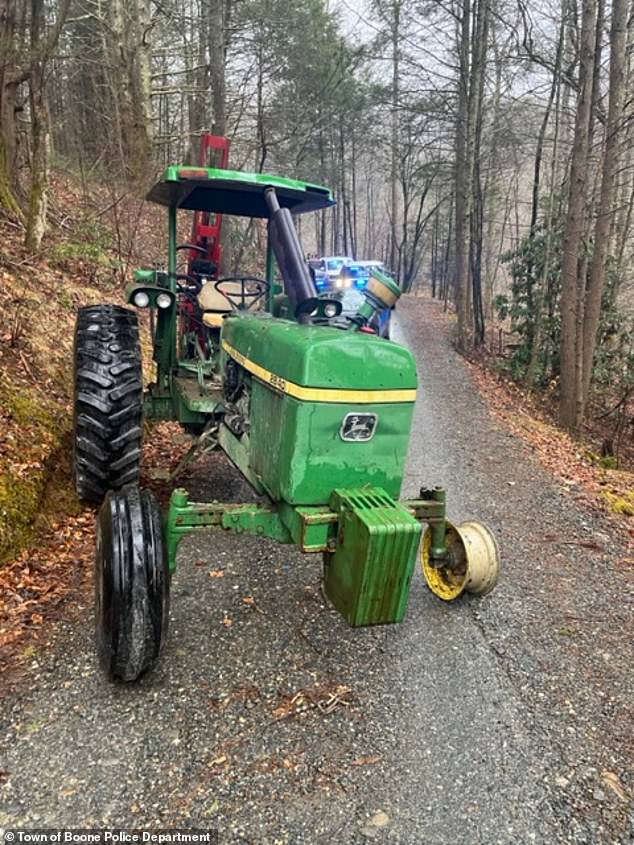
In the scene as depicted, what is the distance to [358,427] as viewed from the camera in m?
3.13

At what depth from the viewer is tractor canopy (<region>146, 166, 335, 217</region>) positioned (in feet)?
14.0

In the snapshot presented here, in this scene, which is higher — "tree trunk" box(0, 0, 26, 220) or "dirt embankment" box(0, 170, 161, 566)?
"tree trunk" box(0, 0, 26, 220)

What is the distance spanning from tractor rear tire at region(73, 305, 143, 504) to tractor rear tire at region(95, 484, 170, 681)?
4.04ft

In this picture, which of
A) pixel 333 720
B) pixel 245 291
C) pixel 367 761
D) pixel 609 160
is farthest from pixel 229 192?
pixel 609 160

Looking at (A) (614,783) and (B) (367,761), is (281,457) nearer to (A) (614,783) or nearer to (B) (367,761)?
(B) (367,761)

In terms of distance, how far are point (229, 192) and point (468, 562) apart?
10.9 feet

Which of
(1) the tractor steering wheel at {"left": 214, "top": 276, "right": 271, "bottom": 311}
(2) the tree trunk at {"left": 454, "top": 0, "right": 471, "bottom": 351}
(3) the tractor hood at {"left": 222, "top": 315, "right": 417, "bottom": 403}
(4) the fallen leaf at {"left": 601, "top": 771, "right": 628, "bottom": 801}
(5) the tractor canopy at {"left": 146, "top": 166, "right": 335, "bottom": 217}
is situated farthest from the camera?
(2) the tree trunk at {"left": 454, "top": 0, "right": 471, "bottom": 351}

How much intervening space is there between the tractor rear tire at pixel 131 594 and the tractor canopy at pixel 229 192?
251 cm

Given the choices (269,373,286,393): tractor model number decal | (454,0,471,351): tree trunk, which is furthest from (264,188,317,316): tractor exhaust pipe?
(454,0,471,351): tree trunk

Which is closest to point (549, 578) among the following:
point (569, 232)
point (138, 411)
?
point (138, 411)

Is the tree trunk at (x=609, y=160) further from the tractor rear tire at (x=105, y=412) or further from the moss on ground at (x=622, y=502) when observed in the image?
the tractor rear tire at (x=105, y=412)

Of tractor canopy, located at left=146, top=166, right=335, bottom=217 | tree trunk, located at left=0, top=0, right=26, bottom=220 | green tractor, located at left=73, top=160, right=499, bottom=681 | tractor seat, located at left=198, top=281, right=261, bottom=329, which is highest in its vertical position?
tree trunk, located at left=0, top=0, right=26, bottom=220

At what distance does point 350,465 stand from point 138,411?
1645 millimetres

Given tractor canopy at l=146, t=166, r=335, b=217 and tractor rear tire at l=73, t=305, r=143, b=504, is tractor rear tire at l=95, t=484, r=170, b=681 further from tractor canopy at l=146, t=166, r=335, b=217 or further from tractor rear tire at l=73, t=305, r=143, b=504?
tractor canopy at l=146, t=166, r=335, b=217
